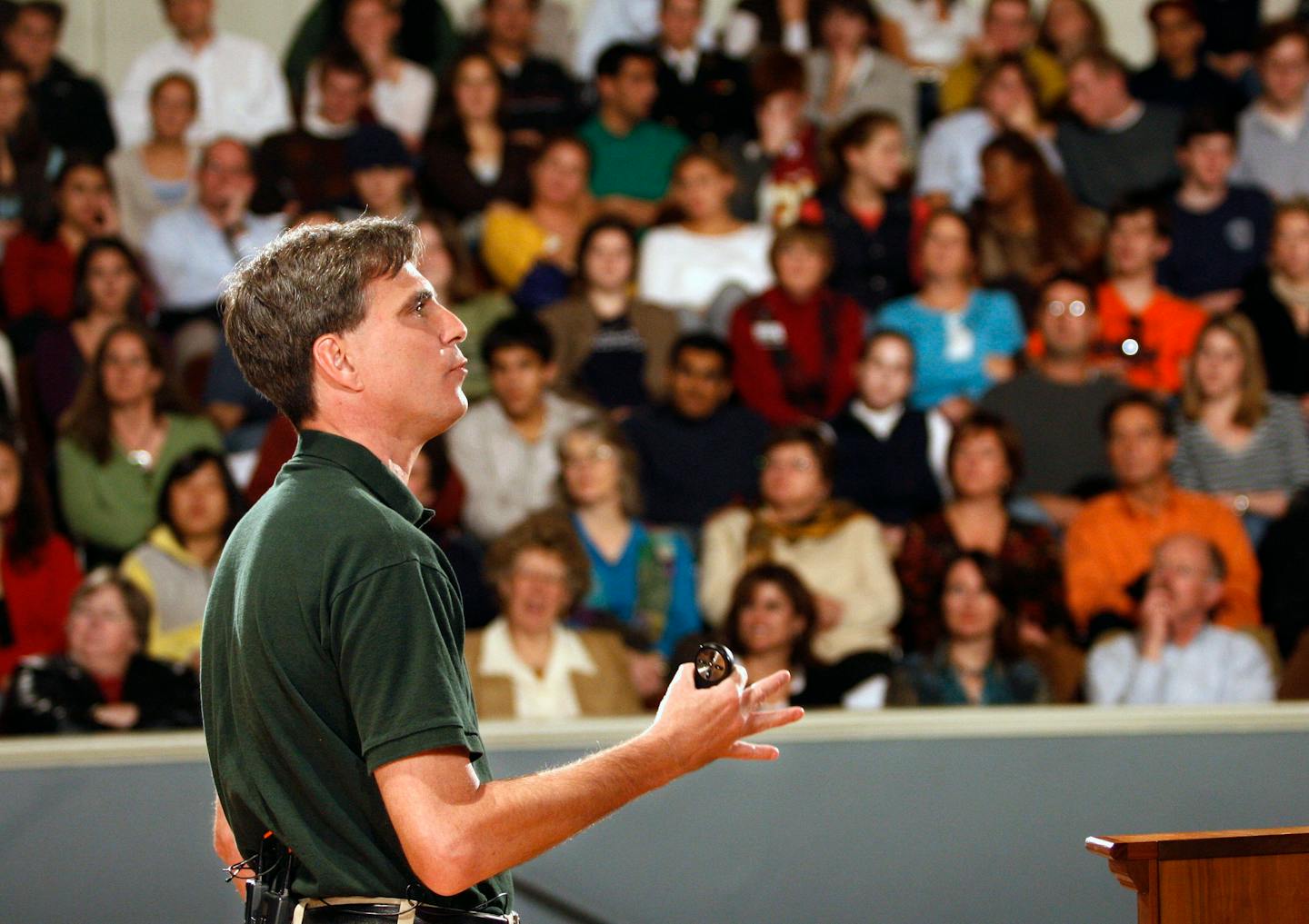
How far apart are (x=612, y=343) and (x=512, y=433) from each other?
0.55 m

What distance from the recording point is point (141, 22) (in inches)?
285

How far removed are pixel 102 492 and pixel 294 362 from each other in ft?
11.5

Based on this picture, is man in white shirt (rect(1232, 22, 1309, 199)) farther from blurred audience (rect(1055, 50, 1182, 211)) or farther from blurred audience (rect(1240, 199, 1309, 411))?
blurred audience (rect(1240, 199, 1309, 411))

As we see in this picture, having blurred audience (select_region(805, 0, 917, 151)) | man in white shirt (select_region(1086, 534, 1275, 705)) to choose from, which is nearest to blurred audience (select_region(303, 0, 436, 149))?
blurred audience (select_region(805, 0, 917, 151))

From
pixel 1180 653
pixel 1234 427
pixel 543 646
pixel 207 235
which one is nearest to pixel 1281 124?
pixel 1234 427

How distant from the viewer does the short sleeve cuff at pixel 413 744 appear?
1.46 meters

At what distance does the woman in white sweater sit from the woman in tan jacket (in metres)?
1.40

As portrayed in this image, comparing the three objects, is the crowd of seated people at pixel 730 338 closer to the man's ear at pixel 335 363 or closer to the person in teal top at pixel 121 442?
the person in teal top at pixel 121 442

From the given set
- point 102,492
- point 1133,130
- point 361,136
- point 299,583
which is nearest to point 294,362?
point 299,583

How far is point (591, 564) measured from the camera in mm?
4777

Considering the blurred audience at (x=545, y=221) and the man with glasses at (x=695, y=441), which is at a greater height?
the blurred audience at (x=545, y=221)

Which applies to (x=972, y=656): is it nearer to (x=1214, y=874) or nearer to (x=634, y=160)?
(x=1214, y=874)

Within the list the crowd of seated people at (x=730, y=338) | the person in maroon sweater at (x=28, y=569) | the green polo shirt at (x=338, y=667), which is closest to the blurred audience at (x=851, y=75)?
the crowd of seated people at (x=730, y=338)

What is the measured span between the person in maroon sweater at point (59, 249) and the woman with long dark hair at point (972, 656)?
2967 millimetres
